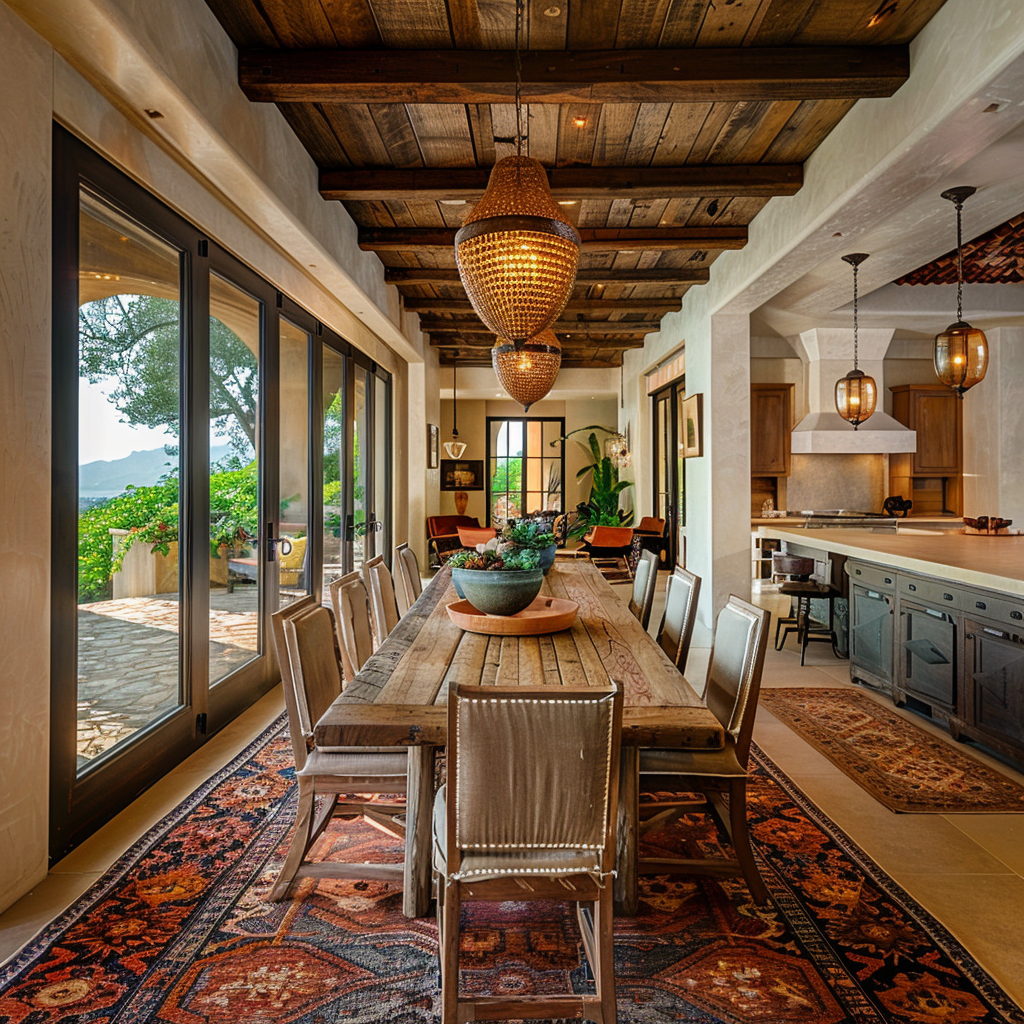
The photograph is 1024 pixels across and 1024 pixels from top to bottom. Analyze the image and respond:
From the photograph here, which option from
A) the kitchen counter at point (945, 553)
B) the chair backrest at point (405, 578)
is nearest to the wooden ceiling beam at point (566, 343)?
the kitchen counter at point (945, 553)

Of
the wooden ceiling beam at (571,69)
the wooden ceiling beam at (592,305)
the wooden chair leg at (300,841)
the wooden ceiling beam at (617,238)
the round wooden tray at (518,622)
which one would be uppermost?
the wooden ceiling beam at (592,305)

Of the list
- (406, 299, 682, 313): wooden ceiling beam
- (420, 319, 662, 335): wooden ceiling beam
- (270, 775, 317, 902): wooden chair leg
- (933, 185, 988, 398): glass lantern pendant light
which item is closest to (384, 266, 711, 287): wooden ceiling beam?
(406, 299, 682, 313): wooden ceiling beam

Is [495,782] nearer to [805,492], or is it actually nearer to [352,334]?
[352,334]

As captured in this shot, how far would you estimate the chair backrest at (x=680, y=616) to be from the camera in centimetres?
275

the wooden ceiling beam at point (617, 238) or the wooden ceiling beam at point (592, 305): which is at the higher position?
the wooden ceiling beam at point (592, 305)

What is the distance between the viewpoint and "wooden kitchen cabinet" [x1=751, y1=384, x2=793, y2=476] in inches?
334

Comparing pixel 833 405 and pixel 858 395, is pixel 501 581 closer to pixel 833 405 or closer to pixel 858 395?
pixel 858 395

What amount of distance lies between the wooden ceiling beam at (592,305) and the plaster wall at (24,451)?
201 inches

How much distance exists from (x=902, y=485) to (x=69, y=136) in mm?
8850

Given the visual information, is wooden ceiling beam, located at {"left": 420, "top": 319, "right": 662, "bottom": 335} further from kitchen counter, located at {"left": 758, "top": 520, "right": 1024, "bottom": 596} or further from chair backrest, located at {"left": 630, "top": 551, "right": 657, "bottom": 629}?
chair backrest, located at {"left": 630, "top": 551, "right": 657, "bottom": 629}

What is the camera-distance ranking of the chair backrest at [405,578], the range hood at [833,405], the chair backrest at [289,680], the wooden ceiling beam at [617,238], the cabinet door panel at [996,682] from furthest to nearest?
1. the range hood at [833,405]
2. the wooden ceiling beam at [617,238]
3. the chair backrest at [405,578]
4. the cabinet door panel at [996,682]
5. the chair backrest at [289,680]

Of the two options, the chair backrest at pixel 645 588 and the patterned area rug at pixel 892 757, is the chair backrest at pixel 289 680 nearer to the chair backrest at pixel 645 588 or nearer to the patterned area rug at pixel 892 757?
the chair backrest at pixel 645 588

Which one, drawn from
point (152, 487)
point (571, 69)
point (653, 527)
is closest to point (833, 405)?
point (653, 527)

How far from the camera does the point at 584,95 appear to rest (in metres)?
2.88
